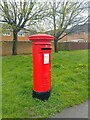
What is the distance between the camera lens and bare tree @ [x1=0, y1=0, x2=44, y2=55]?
14.4 meters

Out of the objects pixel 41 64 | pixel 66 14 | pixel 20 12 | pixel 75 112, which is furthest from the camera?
pixel 66 14

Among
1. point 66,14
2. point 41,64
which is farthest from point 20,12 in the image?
point 41,64

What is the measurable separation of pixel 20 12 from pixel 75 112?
11.8 meters

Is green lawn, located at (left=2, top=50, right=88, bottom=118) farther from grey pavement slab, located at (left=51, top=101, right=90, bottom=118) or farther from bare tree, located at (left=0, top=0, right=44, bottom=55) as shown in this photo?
bare tree, located at (left=0, top=0, right=44, bottom=55)

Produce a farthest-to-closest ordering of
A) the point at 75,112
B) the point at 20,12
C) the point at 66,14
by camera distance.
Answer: the point at 66,14, the point at 20,12, the point at 75,112

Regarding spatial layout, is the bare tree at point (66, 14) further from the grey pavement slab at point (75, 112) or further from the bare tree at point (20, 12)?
the grey pavement slab at point (75, 112)

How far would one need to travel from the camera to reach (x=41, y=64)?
4551mm

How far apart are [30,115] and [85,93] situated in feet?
6.94

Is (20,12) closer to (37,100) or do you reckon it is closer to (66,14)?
(66,14)

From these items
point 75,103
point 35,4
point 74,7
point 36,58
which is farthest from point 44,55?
point 74,7

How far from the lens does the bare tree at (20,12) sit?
14383 millimetres

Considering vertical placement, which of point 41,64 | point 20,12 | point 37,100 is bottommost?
point 37,100

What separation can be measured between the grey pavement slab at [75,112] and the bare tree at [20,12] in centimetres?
1136

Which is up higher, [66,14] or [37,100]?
[66,14]
